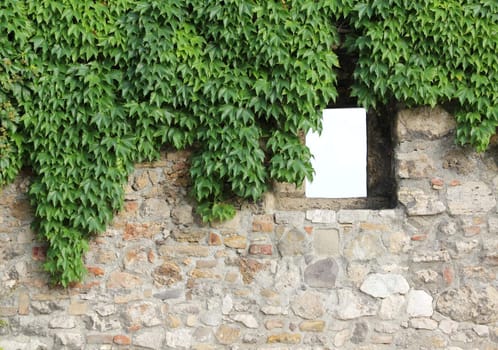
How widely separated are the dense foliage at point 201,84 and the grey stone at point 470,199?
0.31m

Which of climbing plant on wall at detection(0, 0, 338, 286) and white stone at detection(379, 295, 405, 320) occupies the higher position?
climbing plant on wall at detection(0, 0, 338, 286)

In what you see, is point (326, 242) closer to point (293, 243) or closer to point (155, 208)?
point (293, 243)

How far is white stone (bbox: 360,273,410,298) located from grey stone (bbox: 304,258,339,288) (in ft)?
0.76

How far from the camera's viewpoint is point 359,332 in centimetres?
481

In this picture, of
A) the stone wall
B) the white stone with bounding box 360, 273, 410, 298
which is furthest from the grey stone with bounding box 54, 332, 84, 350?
the white stone with bounding box 360, 273, 410, 298

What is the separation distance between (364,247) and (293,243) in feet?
1.64

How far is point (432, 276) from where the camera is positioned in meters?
4.82

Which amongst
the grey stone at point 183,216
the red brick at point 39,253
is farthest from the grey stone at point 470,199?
the red brick at point 39,253

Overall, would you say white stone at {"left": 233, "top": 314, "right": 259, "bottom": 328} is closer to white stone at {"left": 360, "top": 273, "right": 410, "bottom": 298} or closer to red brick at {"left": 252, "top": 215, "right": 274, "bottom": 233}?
red brick at {"left": 252, "top": 215, "right": 274, "bottom": 233}

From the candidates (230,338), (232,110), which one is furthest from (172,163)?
(230,338)

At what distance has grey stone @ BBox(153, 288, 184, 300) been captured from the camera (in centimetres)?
494

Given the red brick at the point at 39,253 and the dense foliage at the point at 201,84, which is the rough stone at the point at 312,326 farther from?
the red brick at the point at 39,253

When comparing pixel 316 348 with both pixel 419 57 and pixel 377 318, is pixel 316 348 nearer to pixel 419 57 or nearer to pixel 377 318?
pixel 377 318

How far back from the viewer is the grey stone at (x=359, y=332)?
4.80 m
